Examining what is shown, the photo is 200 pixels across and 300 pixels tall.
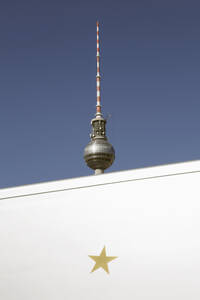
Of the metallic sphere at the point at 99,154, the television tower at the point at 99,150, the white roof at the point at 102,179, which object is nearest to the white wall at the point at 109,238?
the white roof at the point at 102,179

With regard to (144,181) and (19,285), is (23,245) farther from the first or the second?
(144,181)

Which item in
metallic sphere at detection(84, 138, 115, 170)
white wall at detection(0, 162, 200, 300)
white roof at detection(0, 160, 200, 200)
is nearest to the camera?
white wall at detection(0, 162, 200, 300)

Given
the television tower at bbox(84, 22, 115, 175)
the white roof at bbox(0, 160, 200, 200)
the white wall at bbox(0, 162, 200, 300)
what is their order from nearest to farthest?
the white wall at bbox(0, 162, 200, 300) → the white roof at bbox(0, 160, 200, 200) → the television tower at bbox(84, 22, 115, 175)

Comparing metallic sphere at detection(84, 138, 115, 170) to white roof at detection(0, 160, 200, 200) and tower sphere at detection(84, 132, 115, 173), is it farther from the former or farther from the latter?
white roof at detection(0, 160, 200, 200)

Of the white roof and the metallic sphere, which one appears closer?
the white roof

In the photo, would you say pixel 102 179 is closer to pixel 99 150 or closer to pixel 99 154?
pixel 99 150

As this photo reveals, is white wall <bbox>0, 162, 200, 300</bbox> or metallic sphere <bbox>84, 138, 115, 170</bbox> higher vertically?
metallic sphere <bbox>84, 138, 115, 170</bbox>

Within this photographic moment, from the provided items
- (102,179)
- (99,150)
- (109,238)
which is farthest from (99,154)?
(109,238)

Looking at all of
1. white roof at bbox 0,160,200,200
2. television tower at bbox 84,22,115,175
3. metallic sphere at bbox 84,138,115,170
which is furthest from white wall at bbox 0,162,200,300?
metallic sphere at bbox 84,138,115,170

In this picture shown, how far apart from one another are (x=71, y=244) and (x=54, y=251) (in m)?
0.23

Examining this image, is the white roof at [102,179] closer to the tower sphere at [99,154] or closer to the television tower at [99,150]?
the television tower at [99,150]

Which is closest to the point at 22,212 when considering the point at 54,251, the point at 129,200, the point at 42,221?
the point at 42,221

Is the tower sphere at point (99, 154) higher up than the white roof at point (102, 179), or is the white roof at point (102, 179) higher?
the tower sphere at point (99, 154)

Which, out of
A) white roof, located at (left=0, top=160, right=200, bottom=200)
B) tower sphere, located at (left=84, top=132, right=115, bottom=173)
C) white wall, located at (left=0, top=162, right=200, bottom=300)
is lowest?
white wall, located at (left=0, top=162, right=200, bottom=300)
